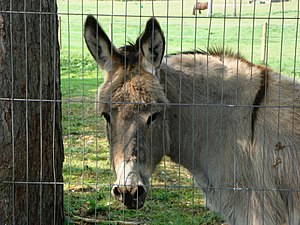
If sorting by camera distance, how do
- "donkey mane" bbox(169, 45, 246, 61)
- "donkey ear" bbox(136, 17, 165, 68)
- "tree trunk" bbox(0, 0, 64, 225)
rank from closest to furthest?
"donkey ear" bbox(136, 17, 165, 68)
"tree trunk" bbox(0, 0, 64, 225)
"donkey mane" bbox(169, 45, 246, 61)

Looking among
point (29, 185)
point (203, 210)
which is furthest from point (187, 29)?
point (29, 185)

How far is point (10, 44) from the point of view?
4.67 meters

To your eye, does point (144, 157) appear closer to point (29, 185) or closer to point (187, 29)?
point (29, 185)

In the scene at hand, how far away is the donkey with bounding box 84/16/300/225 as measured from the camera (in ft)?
14.1

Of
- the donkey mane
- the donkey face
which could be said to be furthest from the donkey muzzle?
the donkey mane

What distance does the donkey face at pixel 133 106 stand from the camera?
4141 mm

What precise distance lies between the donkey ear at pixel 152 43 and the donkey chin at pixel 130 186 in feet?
2.92

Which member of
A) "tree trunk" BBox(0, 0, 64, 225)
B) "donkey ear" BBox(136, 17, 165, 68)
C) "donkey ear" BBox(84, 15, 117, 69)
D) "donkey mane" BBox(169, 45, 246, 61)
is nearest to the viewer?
"donkey ear" BBox(136, 17, 165, 68)

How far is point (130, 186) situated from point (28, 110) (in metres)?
1.37

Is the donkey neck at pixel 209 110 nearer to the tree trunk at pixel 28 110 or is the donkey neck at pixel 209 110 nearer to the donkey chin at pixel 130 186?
the donkey chin at pixel 130 186

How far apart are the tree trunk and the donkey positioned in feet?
2.01

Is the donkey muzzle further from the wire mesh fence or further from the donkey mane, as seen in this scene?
the donkey mane

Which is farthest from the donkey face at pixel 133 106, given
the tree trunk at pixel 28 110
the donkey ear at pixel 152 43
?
the tree trunk at pixel 28 110

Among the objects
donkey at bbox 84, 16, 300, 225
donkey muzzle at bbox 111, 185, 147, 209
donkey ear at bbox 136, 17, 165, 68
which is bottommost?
donkey muzzle at bbox 111, 185, 147, 209
